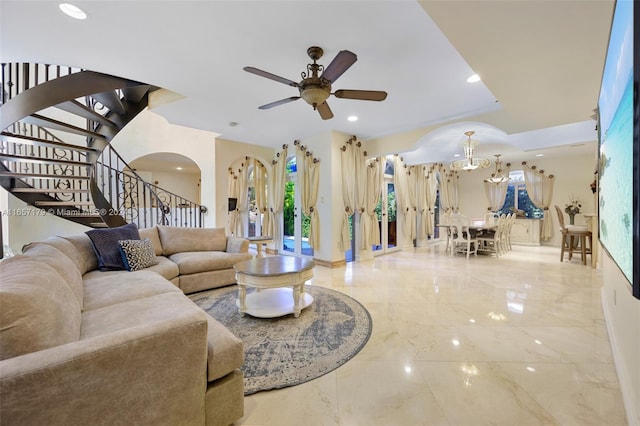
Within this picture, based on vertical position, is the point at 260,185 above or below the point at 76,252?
above

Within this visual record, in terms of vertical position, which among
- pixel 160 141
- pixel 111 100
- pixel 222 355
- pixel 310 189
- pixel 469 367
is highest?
pixel 160 141

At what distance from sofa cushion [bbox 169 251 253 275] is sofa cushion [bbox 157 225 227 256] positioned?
0.43 ft

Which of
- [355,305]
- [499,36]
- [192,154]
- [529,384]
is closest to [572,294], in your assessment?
[529,384]

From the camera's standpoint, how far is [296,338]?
2320mm

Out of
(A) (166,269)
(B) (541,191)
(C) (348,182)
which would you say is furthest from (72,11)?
(B) (541,191)

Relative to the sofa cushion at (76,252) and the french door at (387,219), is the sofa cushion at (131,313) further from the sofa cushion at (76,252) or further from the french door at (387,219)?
the french door at (387,219)

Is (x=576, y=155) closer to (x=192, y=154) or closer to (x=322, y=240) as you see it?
(x=322, y=240)

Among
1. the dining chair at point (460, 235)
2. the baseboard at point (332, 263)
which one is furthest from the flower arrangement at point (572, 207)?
the baseboard at point (332, 263)

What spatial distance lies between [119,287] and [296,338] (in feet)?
5.36

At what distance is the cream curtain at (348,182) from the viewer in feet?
17.7

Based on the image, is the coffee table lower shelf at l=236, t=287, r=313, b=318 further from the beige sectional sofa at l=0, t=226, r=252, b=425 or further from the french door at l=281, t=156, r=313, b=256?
the french door at l=281, t=156, r=313, b=256

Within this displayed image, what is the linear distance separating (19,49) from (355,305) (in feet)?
14.3

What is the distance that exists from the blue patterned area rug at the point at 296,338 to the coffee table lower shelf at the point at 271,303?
0.22 ft

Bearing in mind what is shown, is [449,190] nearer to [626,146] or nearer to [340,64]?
[340,64]
